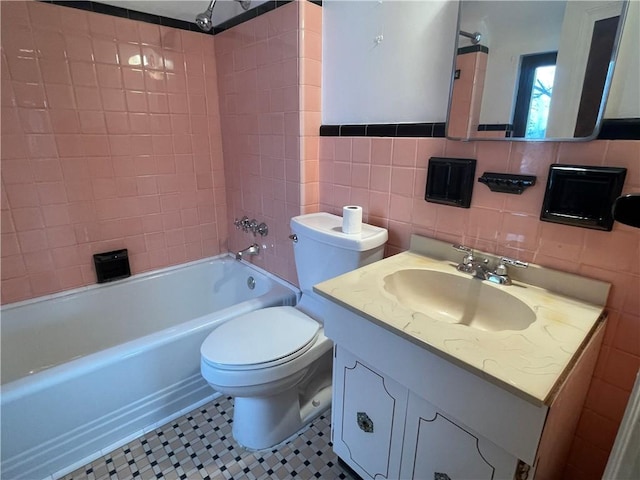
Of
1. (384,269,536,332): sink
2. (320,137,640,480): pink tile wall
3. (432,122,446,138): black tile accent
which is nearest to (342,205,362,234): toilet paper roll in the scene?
(320,137,640,480): pink tile wall

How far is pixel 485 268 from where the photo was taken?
1.05 m

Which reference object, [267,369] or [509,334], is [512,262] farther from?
[267,369]

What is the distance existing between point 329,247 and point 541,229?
70 cm

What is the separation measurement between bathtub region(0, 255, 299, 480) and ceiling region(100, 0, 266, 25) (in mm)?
1378

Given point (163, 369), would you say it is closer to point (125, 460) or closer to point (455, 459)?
point (125, 460)

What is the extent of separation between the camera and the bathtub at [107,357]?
1211mm

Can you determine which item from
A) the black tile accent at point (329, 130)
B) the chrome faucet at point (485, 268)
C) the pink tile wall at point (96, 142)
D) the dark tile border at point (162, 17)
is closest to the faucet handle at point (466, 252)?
the chrome faucet at point (485, 268)

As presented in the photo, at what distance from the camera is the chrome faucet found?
1.00 meters

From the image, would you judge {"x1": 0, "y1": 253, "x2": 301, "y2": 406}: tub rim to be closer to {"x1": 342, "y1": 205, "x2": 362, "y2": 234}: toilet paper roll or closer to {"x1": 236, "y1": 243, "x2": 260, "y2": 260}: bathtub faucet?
{"x1": 236, "y1": 243, "x2": 260, "y2": 260}: bathtub faucet

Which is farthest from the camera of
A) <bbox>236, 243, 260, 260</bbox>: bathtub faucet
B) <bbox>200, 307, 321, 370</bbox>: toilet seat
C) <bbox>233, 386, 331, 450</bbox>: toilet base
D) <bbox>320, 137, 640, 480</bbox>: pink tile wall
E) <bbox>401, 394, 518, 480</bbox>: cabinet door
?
<bbox>236, 243, 260, 260</bbox>: bathtub faucet

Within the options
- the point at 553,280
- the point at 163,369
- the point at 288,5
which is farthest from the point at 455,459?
the point at 288,5

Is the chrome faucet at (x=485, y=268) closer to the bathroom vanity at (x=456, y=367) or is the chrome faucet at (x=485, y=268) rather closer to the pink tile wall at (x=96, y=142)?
the bathroom vanity at (x=456, y=367)

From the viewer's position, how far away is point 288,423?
4.62ft

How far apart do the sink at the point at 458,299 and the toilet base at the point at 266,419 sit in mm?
673
